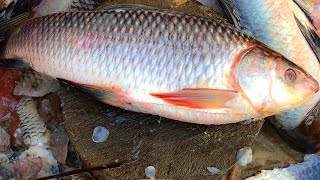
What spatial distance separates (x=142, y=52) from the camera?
9.35 ft

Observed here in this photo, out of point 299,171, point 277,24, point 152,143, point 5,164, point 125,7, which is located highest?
point 125,7

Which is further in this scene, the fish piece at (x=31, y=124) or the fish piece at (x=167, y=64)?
the fish piece at (x=31, y=124)

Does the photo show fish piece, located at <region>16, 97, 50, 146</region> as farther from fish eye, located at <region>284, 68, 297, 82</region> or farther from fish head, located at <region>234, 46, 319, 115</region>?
fish eye, located at <region>284, 68, 297, 82</region>

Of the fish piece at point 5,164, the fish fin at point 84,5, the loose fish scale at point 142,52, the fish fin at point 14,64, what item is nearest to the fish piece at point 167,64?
the loose fish scale at point 142,52

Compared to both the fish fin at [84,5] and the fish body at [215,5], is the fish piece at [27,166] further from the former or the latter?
the fish body at [215,5]

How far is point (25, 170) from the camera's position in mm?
3426

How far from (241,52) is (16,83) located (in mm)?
1513

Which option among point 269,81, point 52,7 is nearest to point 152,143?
point 269,81

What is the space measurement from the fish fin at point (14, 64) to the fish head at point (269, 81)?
1.14 m

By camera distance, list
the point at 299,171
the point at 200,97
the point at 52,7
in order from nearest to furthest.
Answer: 1. the point at 200,97
2. the point at 52,7
3. the point at 299,171

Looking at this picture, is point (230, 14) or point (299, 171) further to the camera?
point (299, 171)

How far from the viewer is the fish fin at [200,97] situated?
2771 millimetres

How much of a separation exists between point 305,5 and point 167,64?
109 centimetres

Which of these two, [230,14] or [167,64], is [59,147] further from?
[230,14]
